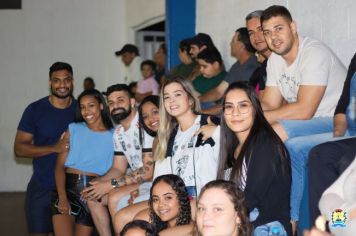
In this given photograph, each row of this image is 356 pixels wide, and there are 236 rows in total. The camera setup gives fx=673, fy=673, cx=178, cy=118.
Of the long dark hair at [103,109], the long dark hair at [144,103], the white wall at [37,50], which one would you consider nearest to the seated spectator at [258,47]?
the long dark hair at [144,103]

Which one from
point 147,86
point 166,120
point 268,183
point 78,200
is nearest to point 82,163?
point 78,200

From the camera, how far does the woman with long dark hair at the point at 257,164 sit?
3.20m

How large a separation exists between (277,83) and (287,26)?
1.35 feet

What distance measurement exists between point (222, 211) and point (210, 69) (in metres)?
3.19

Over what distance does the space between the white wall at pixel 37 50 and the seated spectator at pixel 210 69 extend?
397 cm

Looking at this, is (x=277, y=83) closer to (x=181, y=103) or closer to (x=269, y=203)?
(x=181, y=103)

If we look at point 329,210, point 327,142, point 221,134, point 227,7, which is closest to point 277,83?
point 221,134

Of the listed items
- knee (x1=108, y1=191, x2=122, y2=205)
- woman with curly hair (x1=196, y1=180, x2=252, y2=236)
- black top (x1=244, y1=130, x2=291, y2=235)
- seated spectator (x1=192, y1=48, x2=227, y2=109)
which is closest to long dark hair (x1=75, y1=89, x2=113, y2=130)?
knee (x1=108, y1=191, x2=122, y2=205)

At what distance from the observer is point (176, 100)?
4.07m

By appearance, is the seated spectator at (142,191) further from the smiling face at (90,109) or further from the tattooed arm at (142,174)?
the smiling face at (90,109)

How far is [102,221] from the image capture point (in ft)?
16.0

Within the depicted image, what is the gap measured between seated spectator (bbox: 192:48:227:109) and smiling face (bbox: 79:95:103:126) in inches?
41.1

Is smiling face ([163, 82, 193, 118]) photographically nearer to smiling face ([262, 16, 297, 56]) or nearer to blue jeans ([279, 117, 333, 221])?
smiling face ([262, 16, 297, 56])

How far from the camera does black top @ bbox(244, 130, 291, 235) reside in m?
3.20
